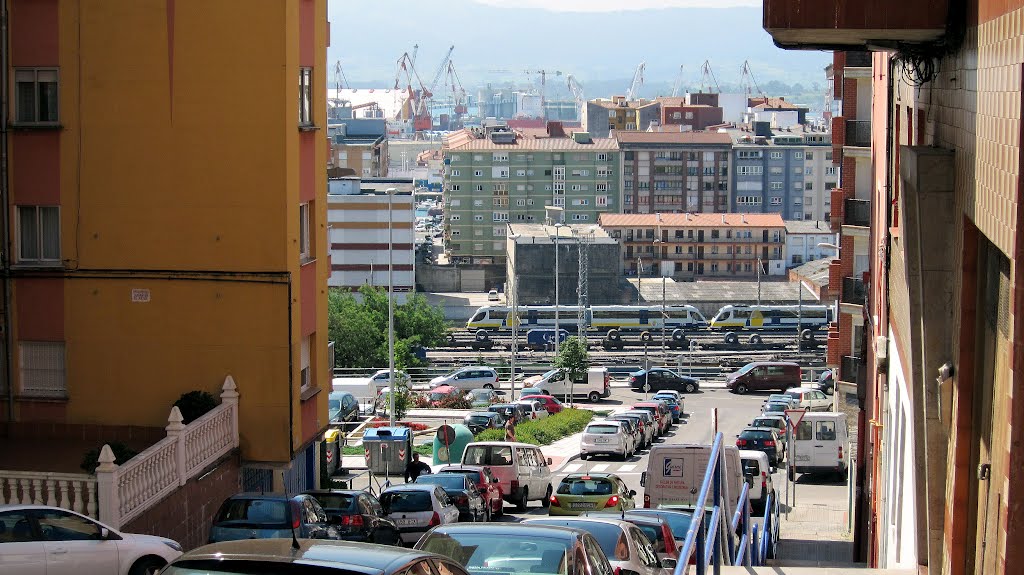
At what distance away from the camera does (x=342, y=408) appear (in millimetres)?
51531

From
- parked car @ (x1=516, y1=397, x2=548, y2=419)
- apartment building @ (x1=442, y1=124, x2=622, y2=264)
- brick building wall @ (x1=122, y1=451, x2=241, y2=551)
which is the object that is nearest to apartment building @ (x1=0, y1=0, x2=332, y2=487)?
brick building wall @ (x1=122, y1=451, x2=241, y2=551)

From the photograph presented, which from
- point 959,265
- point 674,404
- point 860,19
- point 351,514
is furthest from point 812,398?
point 959,265

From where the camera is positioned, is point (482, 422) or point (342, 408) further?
point (342, 408)

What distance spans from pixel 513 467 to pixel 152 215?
9684 millimetres

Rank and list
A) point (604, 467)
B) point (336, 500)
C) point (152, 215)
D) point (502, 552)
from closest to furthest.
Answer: point (502, 552) < point (336, 500) < point (152, 215) < point (604, 467)

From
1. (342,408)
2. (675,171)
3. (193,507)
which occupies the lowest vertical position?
(342,408)

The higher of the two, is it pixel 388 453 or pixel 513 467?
pixel 513 467

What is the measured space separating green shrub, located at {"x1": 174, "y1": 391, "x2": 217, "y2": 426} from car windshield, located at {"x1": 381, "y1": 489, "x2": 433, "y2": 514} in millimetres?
2990

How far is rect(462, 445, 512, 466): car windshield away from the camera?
28.6 meters

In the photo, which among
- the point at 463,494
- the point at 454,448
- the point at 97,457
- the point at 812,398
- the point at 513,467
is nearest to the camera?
the point at 97,457

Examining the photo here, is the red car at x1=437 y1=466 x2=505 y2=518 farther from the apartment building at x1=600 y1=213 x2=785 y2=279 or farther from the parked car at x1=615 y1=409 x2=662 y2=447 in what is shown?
the apartment building at x1=600 y1=213 x2=785 y2=279

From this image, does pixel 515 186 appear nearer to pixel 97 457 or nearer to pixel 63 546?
pixel 97 457

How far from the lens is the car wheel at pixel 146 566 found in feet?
44.9

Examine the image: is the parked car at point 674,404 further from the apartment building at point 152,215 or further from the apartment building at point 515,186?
the apartment building at point 515,186
